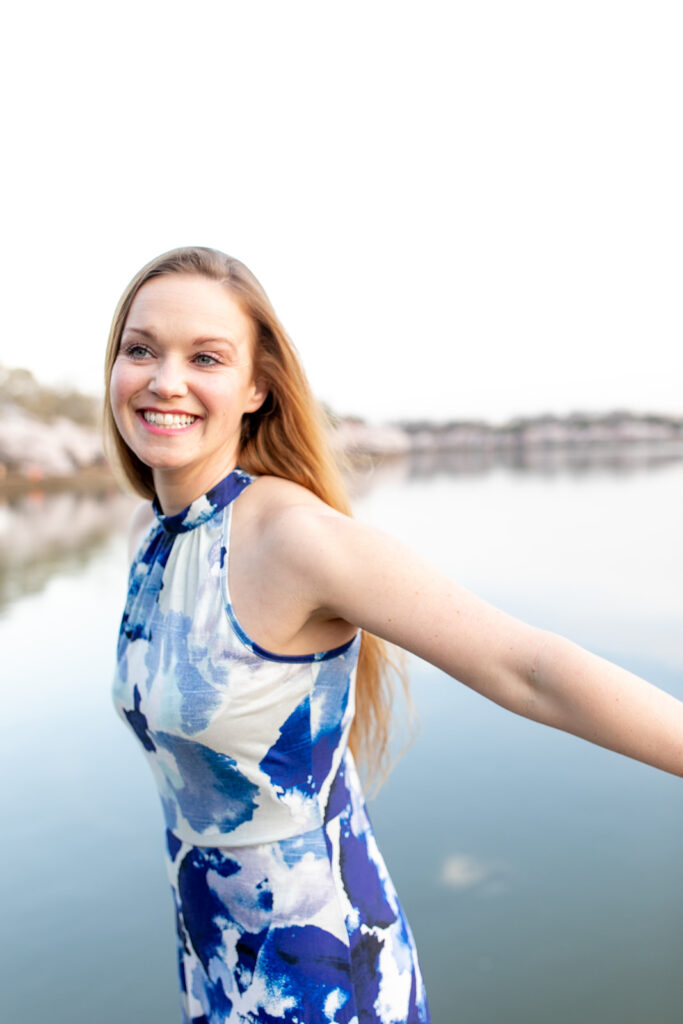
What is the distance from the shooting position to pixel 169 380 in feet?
3.33

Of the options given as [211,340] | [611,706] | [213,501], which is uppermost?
[211,340]

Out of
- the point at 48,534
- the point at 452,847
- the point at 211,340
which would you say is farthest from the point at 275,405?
the point at 48,534

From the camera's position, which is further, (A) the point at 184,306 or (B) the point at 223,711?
(A) the point at 184,306

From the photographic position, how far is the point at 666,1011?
5.40 ft

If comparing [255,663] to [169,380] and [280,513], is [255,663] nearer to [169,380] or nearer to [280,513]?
[280,513]

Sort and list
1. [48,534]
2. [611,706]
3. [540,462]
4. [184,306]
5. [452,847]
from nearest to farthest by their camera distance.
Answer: [611,706]
[184,306]
[452,847]
[48,534]
[540,462]

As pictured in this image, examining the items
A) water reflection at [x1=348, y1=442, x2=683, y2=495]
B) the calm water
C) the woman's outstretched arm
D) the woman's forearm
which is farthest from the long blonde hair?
water reflection at [x1=348, y1=442, x2=683, y2=495]

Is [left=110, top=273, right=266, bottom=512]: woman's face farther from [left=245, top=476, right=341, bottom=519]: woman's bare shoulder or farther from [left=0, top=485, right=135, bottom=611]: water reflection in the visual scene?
[left=0, top=485, right=135, bottom=611]: water reflection

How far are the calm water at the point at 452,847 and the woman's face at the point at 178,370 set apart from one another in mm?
883

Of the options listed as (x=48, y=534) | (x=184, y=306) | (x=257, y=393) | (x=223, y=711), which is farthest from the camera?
(x=48, y=534)

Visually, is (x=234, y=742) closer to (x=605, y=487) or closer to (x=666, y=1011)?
(x=666, y=1011)

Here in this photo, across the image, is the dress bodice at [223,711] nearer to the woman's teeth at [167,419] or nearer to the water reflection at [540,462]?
the woman's teeth at [167,419]

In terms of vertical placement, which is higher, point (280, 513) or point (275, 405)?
point (275, 405)

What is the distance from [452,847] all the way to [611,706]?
1.69m
